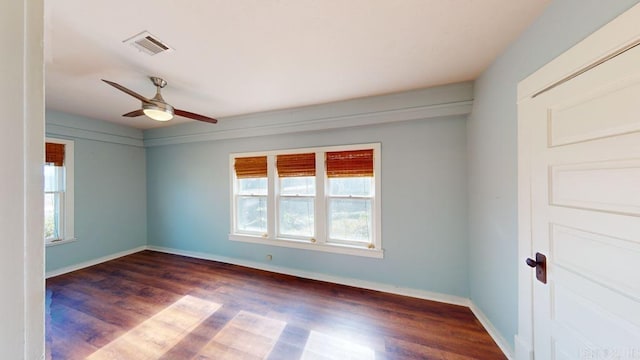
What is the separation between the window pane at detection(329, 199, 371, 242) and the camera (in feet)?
10.0

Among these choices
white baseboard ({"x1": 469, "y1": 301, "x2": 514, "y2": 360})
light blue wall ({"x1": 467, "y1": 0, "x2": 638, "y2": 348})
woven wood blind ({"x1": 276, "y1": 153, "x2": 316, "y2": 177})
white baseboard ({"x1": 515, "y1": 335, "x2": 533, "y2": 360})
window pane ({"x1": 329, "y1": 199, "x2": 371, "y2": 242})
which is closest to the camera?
light blue wall ({"x1": 467, "y1": 0, "x2": 638, "y2": 348})

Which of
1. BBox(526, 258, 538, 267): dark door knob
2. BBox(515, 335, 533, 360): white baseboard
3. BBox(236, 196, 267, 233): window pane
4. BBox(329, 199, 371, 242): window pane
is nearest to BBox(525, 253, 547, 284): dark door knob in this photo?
BBox(526, 258, 538, 267): dark door knob

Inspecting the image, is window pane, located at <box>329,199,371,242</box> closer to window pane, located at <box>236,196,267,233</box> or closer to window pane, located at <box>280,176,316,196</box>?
window pane, located at <box>280,176,316,196</box>

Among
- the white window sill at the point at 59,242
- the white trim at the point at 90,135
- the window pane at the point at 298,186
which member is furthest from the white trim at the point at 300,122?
the white window sill at the point at 59,242

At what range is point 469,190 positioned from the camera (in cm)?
252

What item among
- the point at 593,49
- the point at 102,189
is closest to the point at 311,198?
the point at 593,49

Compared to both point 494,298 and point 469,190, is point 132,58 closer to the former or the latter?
point 469,190

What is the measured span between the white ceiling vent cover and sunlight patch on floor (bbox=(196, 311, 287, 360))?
2480mm

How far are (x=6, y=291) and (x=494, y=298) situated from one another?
277 cm

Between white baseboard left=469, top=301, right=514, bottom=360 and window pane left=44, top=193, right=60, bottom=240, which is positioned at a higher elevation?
window pane left=44, top=193, right=60, bottom=240

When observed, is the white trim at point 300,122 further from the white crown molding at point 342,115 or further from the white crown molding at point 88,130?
the white crown molding at point 88,130

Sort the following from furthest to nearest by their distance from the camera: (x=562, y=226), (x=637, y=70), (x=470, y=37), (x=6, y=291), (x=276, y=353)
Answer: (x=276, y=353)
(x=470, y=37)
(x=562, y=226)
(x=637, y=70)
(x=6, y=291)

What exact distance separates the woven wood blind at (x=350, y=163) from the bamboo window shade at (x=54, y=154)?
→ 4.07 metres

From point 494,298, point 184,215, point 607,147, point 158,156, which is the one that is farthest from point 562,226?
point 158,156
